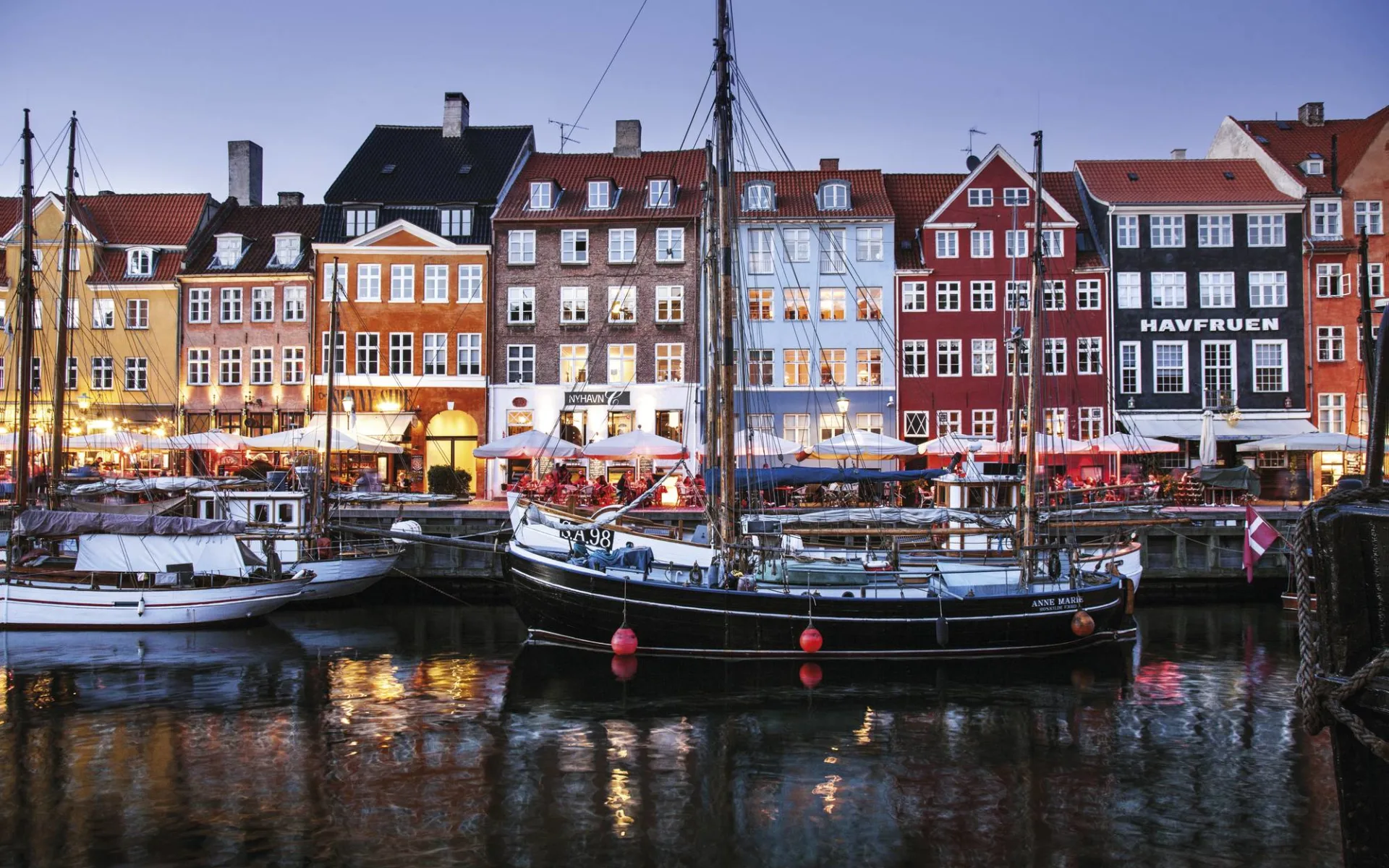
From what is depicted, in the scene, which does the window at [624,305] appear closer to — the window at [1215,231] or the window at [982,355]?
the window at [982,355]

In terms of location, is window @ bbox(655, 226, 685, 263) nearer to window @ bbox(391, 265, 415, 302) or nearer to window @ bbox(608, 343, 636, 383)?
window @ bbox(608, 343, 636, 383)

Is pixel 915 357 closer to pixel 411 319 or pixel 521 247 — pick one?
pixel 521 247

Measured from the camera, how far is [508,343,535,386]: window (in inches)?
1702

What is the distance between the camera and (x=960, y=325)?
43000mm

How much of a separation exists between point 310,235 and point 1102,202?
33.6 metres

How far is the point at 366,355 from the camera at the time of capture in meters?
42.8

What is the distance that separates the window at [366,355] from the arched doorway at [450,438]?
10.8ft

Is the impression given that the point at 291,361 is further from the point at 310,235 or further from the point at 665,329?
the point at 665,329

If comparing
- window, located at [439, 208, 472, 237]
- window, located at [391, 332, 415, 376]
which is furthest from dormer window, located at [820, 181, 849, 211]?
window, located at [391, 332, 415, 376]

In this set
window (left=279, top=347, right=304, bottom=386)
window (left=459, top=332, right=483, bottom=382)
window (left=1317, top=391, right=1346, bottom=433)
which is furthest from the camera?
window (left=279, top=347, right=304, bottom=386)

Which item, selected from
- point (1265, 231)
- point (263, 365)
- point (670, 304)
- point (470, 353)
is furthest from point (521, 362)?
point (1265, 231)

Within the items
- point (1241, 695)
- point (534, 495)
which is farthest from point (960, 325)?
point (1241, 695)

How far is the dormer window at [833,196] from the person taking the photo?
143ft

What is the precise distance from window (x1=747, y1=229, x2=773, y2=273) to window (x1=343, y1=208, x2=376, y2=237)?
1571 centimetres
